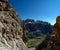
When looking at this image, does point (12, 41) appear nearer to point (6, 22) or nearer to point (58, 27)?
point (6, 22)

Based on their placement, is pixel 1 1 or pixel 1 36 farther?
pixel 1 1

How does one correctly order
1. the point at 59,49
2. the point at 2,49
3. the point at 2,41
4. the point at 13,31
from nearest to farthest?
the point at 2,49 → the point at 2,41 → the point at 13,31 → the point at 59,49

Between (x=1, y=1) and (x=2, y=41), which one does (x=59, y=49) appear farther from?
(x=2, y=41)

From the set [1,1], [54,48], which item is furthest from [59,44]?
[1,1]

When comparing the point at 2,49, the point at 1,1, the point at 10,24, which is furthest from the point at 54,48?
the point at 2,49

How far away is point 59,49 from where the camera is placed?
2491 inches

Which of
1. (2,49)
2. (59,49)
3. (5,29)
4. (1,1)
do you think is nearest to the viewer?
(2,49)

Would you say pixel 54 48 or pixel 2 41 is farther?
pixel 54 48

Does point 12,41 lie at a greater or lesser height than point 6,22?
lesser

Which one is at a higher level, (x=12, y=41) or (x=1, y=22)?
(x=1, y=22)

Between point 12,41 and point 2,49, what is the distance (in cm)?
335

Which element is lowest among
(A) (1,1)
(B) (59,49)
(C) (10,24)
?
(B) (59,49)

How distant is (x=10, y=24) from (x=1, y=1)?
6980 mm

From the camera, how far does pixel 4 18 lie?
15.9 meters
